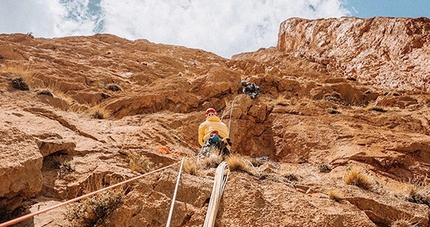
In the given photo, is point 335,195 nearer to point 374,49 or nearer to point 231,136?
point 231,136

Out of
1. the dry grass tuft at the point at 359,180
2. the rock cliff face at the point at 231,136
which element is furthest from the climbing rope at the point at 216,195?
the dry grass tuft at the point at 359,180

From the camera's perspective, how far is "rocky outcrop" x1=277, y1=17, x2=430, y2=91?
818 inches

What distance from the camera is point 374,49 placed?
80.9 ft

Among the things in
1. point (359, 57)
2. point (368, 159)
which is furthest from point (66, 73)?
point (359, 57)

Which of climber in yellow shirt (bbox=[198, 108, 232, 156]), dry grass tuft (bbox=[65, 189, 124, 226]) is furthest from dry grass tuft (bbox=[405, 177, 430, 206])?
dry grass tuft (bbox=[65, 189, 124, 226])

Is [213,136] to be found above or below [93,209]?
above

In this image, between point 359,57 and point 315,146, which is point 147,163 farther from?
point 359,57

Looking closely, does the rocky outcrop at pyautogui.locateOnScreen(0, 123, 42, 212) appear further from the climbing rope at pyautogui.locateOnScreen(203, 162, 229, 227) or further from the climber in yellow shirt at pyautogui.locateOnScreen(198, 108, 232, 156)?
the climber in yellow shirt at pyautogui.locateOnScreen(198, 108, 232, 156)

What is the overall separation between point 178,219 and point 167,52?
28.3 m

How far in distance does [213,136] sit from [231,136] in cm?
356

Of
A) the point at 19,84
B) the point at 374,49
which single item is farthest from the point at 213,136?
the point at 374,49

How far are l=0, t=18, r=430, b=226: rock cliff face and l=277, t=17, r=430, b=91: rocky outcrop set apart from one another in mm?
112

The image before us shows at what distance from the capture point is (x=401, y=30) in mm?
23938

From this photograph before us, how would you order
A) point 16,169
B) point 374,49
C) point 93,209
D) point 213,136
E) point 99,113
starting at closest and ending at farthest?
point 16,169 → point 93,209 → point 213,136 → point 99,113 → point 374,49
